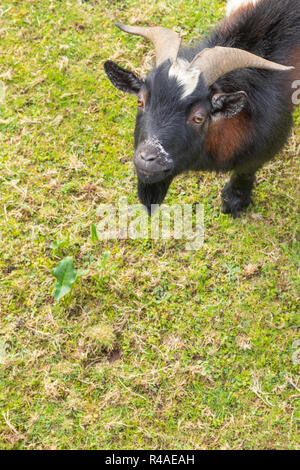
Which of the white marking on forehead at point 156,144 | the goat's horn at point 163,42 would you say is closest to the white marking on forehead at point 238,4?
the goat's horn at point 163,42

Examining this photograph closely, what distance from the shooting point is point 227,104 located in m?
3.49

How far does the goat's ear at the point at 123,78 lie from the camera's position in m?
3.69

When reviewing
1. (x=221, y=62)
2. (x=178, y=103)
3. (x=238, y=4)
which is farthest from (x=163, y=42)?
(x=238, y=4)

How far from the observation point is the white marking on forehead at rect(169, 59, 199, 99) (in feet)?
11.0

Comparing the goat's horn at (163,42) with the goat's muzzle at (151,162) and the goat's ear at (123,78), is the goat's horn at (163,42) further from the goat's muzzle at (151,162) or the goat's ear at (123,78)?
the goat's muzzle at (151,162)

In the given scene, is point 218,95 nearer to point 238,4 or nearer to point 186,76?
point 186,76

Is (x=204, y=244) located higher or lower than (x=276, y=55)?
lower

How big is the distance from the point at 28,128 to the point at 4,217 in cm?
123

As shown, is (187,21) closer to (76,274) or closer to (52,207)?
(52,207)

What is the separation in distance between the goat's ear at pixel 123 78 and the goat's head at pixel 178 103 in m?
0.15

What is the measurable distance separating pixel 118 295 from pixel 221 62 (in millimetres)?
2468

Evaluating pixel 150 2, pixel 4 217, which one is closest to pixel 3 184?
pixel 4 217

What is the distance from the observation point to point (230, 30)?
3.94m

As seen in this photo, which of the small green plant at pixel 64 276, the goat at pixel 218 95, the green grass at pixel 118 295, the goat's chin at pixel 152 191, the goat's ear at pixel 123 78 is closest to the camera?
the goat at pixel 218 95
